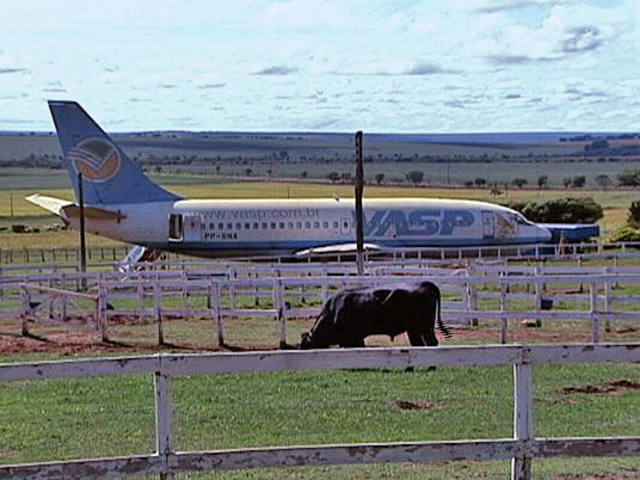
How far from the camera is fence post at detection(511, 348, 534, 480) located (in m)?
7.25

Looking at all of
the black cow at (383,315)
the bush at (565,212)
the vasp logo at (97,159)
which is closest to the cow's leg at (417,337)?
the black cow at (383,315)

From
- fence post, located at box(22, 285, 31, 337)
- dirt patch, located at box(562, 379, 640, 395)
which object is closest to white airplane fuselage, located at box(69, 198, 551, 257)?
fence post, located at box(22, 285, 31, 337)

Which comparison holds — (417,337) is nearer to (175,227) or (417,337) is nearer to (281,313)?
(281,313)

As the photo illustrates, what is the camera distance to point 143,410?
12.1 metres

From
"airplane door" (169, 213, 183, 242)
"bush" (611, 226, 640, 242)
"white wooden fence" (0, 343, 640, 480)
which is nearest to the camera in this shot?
"white wooden fence" (0, 343, 640, 480)

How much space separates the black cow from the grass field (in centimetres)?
4352

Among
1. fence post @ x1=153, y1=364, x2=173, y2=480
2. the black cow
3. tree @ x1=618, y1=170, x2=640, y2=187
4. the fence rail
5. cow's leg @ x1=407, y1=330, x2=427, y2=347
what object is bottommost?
the fence rail

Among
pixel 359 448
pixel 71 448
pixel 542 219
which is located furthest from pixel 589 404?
pixel 542 219

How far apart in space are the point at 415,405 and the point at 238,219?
36787 mm

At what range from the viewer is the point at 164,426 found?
7.07 metres

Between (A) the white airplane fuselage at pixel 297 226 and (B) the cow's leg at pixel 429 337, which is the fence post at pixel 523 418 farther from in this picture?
(A) the white airplane fuselage at pixel 297 226

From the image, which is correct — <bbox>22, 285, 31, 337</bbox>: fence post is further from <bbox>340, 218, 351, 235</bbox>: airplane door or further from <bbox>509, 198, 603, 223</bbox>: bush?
<bbox>509, 198, 603, 223</bbox>: bush

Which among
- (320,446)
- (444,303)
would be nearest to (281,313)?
(444,303)

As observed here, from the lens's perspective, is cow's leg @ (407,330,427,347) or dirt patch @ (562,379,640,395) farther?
cow's leg @ (407,330,427,347)
